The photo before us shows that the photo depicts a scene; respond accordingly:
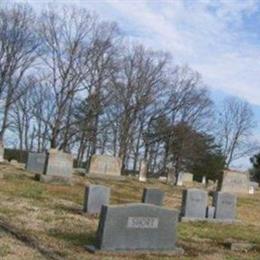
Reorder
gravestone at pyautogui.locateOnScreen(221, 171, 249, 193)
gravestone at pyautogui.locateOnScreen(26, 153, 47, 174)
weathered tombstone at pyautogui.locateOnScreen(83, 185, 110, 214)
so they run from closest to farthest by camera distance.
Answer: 1. weathered tombstone at pyautogui.locateOnScreen(83, 185, 110, 214)
2. gravestone at pyautogui.locateOnScreen(26, 153, 47, 174)
3. gravestone at pyautogui.locateOnScreen(221, 171, 249, 193)

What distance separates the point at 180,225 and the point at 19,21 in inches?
1468

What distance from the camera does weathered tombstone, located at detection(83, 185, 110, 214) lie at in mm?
Answer: 15734

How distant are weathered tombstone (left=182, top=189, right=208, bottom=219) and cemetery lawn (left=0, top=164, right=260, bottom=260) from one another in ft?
1.91

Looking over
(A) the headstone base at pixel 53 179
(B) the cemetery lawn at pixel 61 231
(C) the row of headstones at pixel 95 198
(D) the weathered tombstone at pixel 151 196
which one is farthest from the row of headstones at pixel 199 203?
(A) the headstone base at pixel 53 179

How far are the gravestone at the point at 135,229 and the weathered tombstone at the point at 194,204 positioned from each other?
6520 millimetres

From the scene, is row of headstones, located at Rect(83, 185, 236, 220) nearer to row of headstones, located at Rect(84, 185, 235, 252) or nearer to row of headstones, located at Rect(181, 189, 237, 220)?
row of headstones, located at Rect(181, 189, 237, 220)

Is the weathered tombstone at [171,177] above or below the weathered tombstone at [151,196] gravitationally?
above

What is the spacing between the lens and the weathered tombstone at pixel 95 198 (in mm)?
15734

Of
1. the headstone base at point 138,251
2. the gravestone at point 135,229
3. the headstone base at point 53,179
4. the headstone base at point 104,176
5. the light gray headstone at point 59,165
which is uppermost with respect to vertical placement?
the light gray headstone at point 59,165

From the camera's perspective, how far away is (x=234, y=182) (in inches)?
1353

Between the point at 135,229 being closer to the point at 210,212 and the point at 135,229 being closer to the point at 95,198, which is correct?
the point at 95,198

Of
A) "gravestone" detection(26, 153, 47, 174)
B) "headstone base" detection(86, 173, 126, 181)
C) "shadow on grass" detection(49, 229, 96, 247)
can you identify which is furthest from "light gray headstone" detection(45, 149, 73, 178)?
"shadow on grass" detection(49, 229, 96, 247)

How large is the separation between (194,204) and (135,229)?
7.41 metres

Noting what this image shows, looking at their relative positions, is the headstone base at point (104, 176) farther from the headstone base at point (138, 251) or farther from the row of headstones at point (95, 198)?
the headstone base at point (138, 251)
